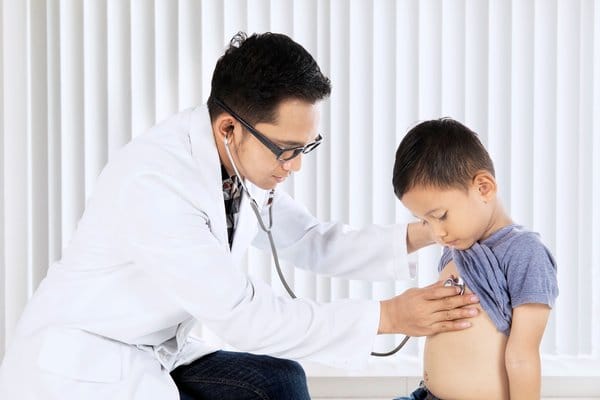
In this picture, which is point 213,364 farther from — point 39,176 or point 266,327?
point 39,176

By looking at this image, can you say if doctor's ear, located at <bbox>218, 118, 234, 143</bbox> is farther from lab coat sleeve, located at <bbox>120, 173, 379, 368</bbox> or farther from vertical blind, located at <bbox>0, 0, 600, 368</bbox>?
vertical blind, located at <bbox>0, 0, 600, 368</bbox>

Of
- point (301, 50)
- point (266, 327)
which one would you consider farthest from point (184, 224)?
point (301, 50)

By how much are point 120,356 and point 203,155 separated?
1.58 ft

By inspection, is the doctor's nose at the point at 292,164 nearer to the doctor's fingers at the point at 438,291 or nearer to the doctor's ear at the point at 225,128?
the doctor's ear at the point at 225,128

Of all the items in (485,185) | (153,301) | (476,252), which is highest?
(485,185)

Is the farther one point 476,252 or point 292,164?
point 292,164

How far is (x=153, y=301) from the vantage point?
165cm

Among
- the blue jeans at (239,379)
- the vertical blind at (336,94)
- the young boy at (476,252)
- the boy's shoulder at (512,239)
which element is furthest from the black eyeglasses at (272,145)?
the vertical blind at (336,94)

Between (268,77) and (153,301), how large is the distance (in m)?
0.56

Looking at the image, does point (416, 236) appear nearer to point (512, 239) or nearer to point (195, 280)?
point (512, 239)

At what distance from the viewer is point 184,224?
1.51 m

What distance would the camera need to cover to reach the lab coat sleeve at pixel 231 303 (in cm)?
149

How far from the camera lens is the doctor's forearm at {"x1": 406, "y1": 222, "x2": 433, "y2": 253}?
6.11 feet

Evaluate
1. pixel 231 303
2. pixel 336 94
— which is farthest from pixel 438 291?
pixel 336 94
